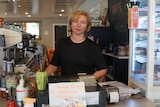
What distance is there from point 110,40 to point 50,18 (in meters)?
10.2

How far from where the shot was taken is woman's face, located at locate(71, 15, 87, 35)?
2.17m

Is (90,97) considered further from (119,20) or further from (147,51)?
(119,20)

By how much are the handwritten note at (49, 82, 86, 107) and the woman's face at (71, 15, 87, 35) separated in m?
0.80

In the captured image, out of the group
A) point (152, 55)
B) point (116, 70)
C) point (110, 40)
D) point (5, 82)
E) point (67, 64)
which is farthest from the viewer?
point (110, 40)

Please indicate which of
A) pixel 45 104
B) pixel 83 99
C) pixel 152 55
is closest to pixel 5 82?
pixel 45 104

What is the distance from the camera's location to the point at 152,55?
2.01 metres

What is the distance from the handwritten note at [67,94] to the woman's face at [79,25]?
0.80 meters

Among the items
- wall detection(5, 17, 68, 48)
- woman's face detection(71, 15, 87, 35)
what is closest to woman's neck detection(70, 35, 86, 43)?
woman's face detection(71, 15, 87, 35)

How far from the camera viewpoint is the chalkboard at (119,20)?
4.21 metres

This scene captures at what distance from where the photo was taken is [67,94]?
1.49 m

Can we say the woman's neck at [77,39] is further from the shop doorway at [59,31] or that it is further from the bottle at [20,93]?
the shop doorway at [59,31]

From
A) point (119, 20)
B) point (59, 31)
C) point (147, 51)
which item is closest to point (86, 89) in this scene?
point (147, 51)

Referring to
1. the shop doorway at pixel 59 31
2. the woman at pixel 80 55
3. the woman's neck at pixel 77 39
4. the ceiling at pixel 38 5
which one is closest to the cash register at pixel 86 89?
the woman at pixel 80 55

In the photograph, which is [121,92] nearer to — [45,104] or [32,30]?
[45,104]
